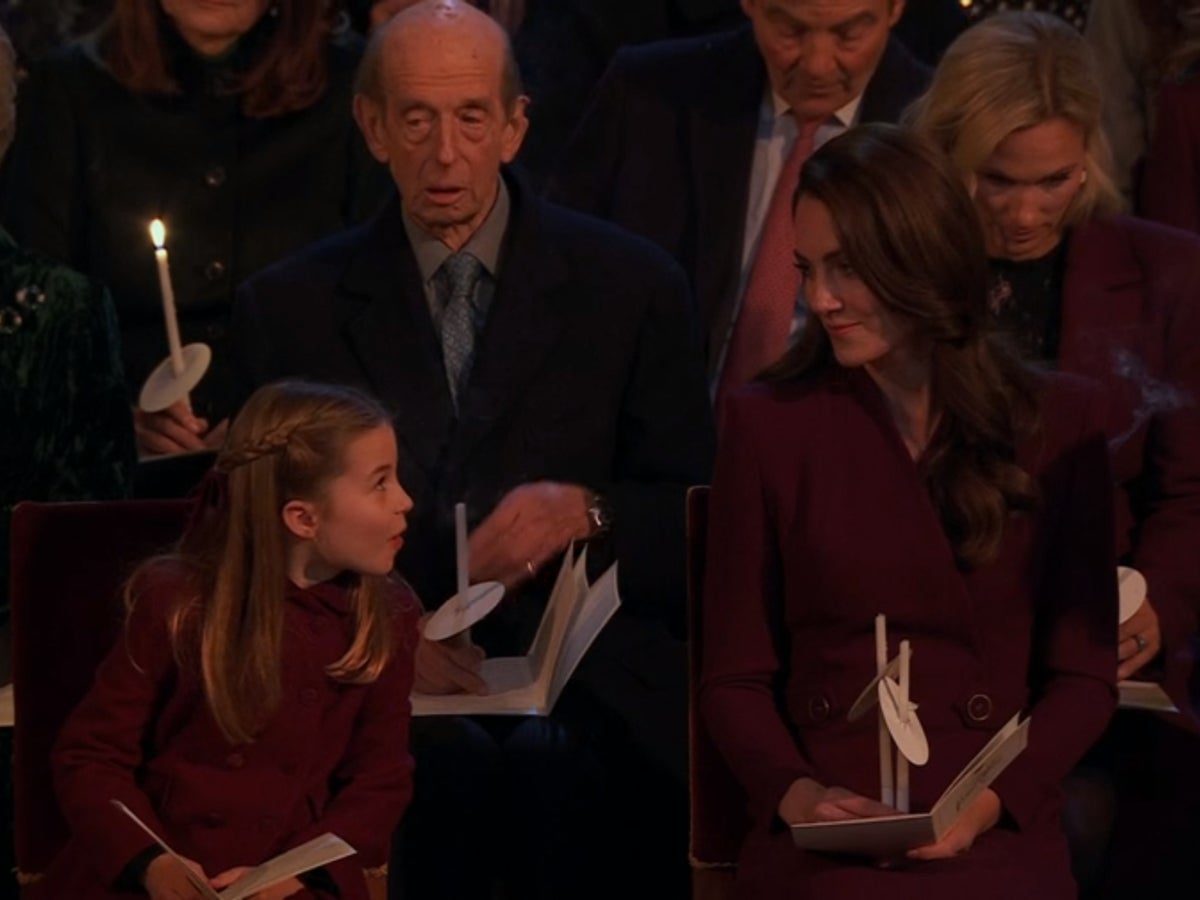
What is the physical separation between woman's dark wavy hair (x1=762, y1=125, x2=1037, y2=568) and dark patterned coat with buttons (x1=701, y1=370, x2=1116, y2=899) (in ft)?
0.14

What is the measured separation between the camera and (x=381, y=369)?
467cm

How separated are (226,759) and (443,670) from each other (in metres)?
0.48

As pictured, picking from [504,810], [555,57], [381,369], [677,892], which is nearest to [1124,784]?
[677,892]

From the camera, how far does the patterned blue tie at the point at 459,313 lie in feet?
15.6

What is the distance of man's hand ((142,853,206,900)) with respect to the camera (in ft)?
12.1

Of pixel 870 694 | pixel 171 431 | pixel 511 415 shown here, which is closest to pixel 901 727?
pixel 870 694

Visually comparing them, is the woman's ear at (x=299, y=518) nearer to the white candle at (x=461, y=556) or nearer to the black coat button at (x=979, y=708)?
the white candle at (x=461, y=556)

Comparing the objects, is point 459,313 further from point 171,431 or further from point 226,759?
point 226,759

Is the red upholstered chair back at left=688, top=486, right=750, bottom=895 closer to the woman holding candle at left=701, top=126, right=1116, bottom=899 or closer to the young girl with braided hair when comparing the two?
the woman holding candle at left=701, top=126, right=1116, bottom=899

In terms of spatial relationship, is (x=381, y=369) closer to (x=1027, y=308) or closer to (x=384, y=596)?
(x=384, y=596)

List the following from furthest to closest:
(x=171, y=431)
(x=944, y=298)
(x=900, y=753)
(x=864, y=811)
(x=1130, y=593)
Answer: (x=171, y=431) < (x=1130, y=593) < (x=944, y=298) < (x=900, y=753) < (x=864, y=811)

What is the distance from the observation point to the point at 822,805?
3.71 metres

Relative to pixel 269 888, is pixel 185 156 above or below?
above

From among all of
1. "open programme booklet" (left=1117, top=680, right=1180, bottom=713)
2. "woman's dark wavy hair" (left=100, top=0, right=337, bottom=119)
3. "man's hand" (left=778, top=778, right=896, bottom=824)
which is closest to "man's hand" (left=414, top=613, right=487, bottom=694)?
"man's hand" (left=778, top=778, right=896, bottom=824)
